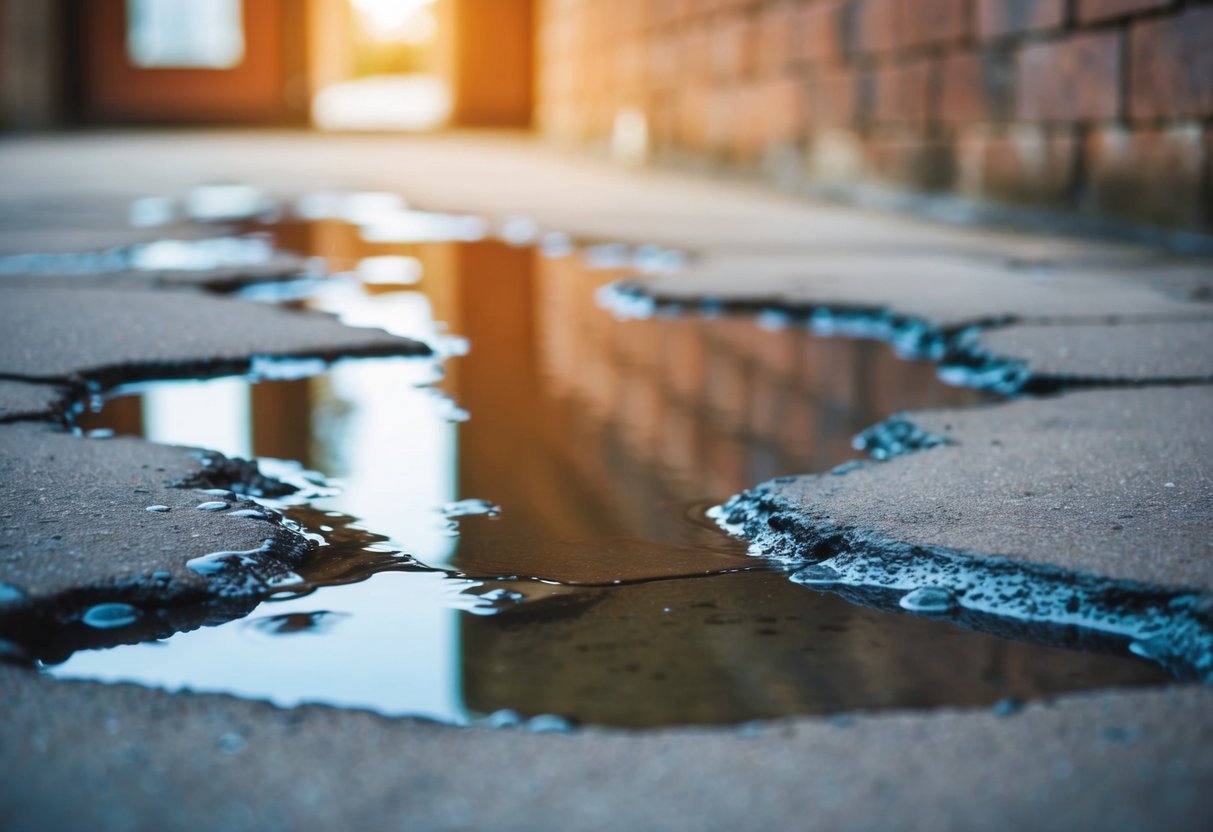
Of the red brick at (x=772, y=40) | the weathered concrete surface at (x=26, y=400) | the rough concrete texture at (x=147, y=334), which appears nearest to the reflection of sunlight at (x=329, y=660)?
the weathered concrete surface at (x=26, y=400)

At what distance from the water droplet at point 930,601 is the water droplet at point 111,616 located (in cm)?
57

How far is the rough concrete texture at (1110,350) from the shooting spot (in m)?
1.96

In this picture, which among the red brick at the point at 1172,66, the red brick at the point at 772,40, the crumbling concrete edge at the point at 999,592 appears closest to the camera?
the crumbling concrete edge at the point at 999,592

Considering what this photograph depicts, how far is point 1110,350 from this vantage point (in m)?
2.13

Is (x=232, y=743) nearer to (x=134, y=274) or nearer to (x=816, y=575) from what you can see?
(x=816, y=575)

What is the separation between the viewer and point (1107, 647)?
984mm

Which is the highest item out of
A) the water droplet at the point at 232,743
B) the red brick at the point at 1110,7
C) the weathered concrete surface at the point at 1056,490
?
the red brick at the point at 1110,7

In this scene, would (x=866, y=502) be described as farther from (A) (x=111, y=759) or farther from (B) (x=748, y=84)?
(B) (x=748, y=84)

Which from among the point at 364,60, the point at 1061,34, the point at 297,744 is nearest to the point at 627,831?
the point at 297,744

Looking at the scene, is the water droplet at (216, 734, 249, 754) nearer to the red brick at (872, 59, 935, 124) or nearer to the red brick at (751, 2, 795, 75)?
the red brick at (872, 59, 935, 124)

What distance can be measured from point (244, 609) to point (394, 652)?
0.48 ft

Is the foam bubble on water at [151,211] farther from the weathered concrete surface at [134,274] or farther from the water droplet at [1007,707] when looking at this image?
the water droplet at [1007,707]

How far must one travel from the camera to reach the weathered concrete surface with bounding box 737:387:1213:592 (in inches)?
44.1

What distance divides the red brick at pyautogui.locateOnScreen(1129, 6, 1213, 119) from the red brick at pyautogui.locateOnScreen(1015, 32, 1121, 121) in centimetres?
11
